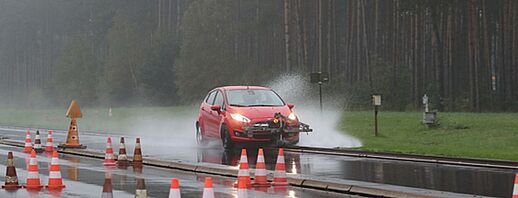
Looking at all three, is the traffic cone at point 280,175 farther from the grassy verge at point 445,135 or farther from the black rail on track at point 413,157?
the grassy verge at point 445,135

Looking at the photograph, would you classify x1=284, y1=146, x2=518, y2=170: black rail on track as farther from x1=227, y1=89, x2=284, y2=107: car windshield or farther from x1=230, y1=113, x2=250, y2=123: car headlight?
x1=227, y1=89, x2=284, y2=107: car windshield

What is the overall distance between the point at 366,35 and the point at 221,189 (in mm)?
56657

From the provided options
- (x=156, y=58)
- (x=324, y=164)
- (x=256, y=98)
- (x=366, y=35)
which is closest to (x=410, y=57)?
(x=366, y=35)

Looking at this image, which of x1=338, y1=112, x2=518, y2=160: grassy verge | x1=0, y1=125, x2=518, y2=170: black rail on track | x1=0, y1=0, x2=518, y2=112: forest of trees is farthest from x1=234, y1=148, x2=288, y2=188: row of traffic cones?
x1=0, y1=0, x2=518, y2=112: forest of trees

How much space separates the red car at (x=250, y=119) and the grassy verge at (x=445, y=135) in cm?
231

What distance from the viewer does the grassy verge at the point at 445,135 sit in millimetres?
26609

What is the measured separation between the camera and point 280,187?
1700cm

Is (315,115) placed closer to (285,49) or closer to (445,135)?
(445,135)

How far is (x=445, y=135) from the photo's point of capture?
33.6m

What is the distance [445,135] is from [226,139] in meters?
8.87

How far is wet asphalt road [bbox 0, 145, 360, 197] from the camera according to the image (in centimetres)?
1603

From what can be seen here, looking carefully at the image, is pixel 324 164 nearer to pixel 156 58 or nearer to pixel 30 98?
pixel 156 58

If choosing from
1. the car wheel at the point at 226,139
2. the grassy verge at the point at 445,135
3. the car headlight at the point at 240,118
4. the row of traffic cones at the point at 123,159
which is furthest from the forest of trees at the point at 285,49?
the row of traffic cones at the point at 123,159

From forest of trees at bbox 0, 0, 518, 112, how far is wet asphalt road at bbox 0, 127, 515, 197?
1089 inches
